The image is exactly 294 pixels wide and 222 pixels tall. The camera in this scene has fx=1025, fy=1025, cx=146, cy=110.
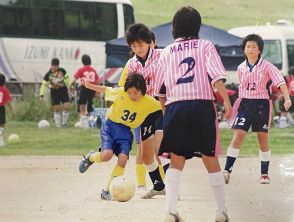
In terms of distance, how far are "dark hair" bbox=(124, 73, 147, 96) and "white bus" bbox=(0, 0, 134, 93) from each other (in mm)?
21777

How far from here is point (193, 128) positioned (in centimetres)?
770

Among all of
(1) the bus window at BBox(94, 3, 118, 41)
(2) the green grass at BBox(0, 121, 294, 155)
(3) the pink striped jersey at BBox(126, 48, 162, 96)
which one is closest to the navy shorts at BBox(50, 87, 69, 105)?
(2) the green grass at BBox(0, 121, 294, 155)

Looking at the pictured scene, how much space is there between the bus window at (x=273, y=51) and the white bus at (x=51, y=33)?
4876 mm

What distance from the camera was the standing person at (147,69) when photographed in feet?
31.3

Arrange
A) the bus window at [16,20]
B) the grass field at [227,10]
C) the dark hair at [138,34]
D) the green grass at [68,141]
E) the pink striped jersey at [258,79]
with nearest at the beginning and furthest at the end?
the dark hair at [138,34] → the pink striped jersey at [258,79] → the green grass at [68,141] → the grass field at [227,10] → the bus window at [16,20]

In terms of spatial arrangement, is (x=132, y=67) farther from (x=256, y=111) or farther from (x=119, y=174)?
(x=256, y=111)

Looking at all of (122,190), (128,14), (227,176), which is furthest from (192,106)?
(128,14)

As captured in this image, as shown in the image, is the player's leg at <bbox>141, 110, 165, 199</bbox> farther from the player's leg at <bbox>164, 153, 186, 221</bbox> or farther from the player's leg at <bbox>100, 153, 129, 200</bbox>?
the player's leg at <bbox>164, 153, 186, 221</bbox>

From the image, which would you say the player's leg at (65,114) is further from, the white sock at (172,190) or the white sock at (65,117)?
the white sock at (172,190)

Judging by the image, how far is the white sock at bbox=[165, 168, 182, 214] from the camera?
7559mm

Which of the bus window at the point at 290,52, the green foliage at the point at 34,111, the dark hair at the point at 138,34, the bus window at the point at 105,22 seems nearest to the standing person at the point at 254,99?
the dark hair at the point at 138,34

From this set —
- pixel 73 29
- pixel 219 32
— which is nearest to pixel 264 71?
pixel 219 32

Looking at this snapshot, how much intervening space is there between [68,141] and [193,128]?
36.5 feet

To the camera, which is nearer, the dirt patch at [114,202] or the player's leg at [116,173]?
the dirt patch at [114,202]
